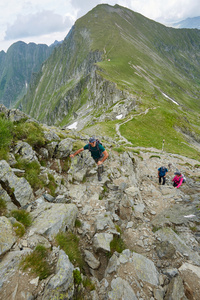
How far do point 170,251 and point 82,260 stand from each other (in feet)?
12.4

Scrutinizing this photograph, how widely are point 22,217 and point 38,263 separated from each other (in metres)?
2.07

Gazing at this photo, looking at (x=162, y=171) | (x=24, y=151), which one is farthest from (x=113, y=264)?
(x=162, y=171)

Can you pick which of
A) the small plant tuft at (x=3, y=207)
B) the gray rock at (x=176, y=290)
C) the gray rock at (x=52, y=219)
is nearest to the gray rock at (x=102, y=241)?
the gray rock at (x=52, y=219)

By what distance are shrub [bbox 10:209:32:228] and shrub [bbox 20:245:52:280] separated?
1.28 meters

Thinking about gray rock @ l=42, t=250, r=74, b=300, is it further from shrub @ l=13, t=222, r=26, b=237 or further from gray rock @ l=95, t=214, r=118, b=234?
gray rock @ l=95, t=214, r=118, b=234

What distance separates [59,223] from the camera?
631 cm

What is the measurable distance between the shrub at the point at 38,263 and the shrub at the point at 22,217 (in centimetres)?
128

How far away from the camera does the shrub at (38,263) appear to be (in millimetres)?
4324

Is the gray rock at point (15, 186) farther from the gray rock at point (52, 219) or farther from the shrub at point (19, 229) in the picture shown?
the shrub at point (19, 229)

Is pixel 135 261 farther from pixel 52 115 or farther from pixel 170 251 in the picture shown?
pixel 52 115

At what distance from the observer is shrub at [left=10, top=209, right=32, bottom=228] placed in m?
5.87

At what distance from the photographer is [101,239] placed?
6.62 metres

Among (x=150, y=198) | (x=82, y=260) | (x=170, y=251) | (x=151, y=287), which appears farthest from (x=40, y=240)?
(x=150, y=198)

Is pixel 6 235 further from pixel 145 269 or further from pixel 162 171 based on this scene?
pixel 162 171
